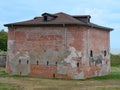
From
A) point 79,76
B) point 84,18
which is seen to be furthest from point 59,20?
point 79,76

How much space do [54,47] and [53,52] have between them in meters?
0.53

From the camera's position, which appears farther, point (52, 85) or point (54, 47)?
point (54, 47)

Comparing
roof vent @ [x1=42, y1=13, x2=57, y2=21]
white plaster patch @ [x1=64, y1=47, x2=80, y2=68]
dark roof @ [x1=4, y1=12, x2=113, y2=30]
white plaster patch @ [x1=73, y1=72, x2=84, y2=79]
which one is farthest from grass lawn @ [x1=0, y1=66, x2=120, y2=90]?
roof vent @ [x1=42, y1=13, x2=57, y2=21]

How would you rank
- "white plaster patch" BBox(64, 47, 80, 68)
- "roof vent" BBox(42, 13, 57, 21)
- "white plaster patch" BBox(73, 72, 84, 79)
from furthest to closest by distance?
"roof vent" BBox(42, 13, 57, 21) → "white plaster patch" BBox(64, 47, 80, 68) → "white plaster patch" BBox(73, 72, 84, 79)

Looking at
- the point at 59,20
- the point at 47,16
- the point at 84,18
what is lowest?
the point at 59,20

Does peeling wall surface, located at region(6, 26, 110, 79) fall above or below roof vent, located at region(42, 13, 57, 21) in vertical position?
below

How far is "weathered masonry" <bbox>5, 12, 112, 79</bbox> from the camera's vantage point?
112ft

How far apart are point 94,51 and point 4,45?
31.3 metres

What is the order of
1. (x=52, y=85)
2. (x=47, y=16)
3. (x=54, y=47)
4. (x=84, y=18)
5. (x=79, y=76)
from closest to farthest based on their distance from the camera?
(x=52, y=85) < (x=79, y=76) < (x=54, y=47) < (x=47, y=16) < (x=84, y=18)

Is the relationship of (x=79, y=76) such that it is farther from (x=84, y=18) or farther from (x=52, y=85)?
(x=52, y=85)

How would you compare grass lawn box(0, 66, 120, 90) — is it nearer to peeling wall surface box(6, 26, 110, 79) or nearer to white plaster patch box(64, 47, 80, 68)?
white plaster patch box(64, 47, 80, 68)

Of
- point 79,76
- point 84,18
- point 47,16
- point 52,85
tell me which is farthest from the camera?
point 84,18

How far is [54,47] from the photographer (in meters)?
34.7

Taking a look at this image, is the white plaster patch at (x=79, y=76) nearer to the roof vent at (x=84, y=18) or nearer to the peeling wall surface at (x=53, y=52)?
the peeling wall surface at (x=53, y=52)
